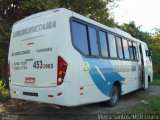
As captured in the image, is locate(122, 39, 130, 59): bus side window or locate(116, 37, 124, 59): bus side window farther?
locate(122, 39, 130, 59): bus side window

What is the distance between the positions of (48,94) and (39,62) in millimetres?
963

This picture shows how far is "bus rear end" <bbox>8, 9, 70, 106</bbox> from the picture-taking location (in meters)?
7.74

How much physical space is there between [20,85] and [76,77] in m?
1.95

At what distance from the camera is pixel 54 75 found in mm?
7816

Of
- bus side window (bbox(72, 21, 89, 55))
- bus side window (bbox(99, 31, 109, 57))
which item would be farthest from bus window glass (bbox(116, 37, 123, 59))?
bus side window (bbox(72, 21, 89, 55))

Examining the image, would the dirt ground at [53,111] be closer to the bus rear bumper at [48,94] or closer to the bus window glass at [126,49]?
the bus rear bumper at [48,94]

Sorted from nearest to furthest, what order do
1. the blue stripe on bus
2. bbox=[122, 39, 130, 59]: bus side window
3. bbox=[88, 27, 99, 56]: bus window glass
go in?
the blue stripe on bus < bbox=[88, 27, 99, 56]: bus window glass < bbox=[122, 39, 130, 59]: bus side window

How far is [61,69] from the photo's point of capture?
7.70 metres

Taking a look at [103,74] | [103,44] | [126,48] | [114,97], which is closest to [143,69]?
[126,48]

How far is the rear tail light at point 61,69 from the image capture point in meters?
7.67

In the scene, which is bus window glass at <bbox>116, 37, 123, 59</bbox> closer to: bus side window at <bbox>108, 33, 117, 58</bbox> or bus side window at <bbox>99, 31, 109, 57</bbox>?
bus side window at <bbox>108, 33, 117, 58</bbox>

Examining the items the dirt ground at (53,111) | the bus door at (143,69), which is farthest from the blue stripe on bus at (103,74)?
the bus door at (143,69)

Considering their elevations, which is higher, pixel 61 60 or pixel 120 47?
pixel 120 47

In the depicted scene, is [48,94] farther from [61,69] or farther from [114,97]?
[114,97]
